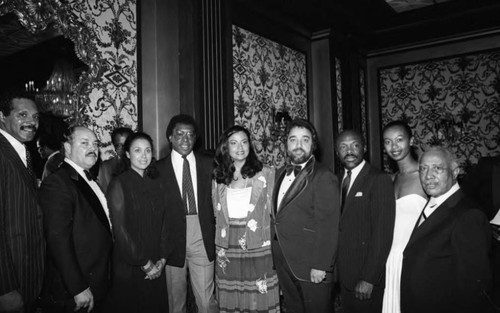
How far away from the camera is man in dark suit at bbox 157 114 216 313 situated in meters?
2.87

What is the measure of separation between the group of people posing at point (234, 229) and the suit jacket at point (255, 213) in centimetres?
1

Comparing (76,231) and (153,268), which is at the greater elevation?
(76,231)

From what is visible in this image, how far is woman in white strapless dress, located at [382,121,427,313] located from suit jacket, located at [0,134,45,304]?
2.18 metres

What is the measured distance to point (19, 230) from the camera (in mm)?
1928

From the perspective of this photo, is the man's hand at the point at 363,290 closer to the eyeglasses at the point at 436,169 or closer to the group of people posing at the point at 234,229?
the group of people posing at the point at 234,229

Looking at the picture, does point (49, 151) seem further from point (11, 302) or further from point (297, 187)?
point (297, 187)

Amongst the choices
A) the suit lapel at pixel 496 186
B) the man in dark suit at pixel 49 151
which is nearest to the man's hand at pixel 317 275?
the suit lapel at pixel 496 186

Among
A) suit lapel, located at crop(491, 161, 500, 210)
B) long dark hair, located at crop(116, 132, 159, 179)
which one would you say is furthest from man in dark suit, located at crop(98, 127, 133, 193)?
suit lapel, located at crop(491, 161, 500, 210)

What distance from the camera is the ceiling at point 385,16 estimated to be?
500 cm

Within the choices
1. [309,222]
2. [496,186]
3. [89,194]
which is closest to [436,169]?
[309,222]

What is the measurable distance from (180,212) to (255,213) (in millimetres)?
603

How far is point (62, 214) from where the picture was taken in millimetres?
2139

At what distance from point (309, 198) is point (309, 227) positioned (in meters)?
Result: 0.20

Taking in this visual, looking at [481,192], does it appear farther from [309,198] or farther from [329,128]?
[329,128]
